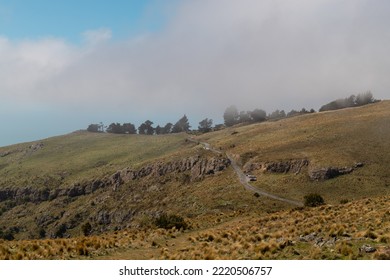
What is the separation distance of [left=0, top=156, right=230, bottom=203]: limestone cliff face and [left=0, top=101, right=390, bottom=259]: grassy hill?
385mm

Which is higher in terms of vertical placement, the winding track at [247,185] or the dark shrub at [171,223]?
the dark shrub at [171,223]

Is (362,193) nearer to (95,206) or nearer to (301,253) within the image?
(301,253)

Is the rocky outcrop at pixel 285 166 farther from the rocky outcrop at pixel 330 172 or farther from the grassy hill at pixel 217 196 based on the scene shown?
the rocky outcrop at pixel 330 172

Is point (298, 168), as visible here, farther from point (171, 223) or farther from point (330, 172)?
point (171, 223)

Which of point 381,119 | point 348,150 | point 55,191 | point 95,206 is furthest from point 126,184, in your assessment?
point 381,119

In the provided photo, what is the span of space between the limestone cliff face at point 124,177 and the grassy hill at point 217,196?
38 cm

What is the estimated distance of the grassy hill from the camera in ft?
70.7

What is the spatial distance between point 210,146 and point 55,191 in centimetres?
5351

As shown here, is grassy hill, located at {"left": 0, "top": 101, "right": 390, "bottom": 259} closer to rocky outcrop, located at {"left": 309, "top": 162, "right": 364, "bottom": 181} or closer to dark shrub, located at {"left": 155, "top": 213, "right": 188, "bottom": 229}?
rocky outcrop, located at {"left": 309, "top": 162, "right": 364, "bottom": 181}

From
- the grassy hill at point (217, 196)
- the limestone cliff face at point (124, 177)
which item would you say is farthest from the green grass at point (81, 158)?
the limestone cliff face at point (124, 177)

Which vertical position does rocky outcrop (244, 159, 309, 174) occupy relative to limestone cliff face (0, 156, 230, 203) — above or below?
below

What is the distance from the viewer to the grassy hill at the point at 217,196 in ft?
70.7

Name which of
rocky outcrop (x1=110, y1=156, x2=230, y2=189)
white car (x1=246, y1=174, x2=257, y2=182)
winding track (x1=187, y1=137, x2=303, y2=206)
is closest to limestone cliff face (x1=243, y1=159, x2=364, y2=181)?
winding track (x1=187, y1=137, x2=303, y2=206)
